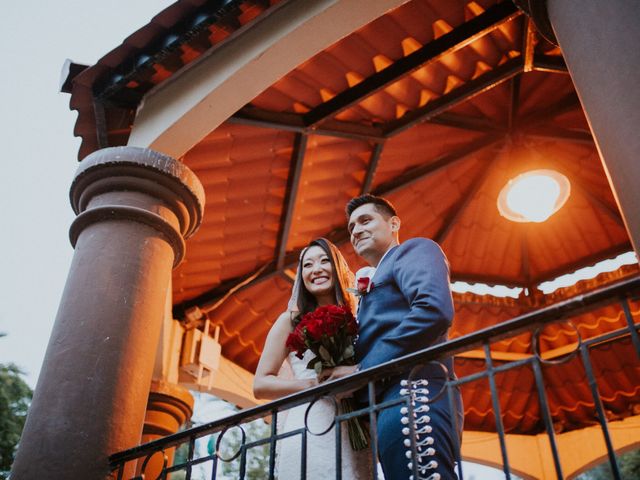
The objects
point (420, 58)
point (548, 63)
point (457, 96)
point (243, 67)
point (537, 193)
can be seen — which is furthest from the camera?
point (537, 193)

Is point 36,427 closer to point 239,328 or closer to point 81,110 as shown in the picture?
point 81,110

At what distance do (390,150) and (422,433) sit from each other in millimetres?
5040

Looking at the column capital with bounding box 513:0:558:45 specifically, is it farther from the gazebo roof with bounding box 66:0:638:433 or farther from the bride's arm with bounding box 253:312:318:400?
the gazebo roof with bounding box 66:0:638:433

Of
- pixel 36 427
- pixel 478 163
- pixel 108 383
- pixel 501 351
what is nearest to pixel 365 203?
pixel 108 383

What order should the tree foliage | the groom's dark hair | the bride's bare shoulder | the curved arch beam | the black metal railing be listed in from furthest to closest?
the tree foliage
the curved arch beam
the groom's dark hair
the bride's bare shoulder
the black metal railing

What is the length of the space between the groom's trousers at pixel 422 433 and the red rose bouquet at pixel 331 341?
22 cm

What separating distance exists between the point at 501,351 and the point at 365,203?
6951mm

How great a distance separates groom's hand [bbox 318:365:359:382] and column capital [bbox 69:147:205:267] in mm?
1579

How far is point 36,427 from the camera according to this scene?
3.18 metres

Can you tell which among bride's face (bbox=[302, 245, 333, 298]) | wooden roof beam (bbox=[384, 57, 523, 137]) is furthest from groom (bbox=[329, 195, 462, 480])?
wooden roof beam (bbox=[384, 57, 523, 137])

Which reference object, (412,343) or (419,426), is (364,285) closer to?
(412,343)

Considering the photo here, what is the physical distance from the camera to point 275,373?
2.99 meters

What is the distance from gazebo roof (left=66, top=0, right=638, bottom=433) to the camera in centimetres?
496

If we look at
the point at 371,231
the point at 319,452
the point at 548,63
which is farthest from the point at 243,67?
the point at 548,63
